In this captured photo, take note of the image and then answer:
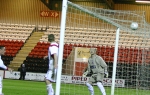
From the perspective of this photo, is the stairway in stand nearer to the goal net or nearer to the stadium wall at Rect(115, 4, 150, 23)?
the goal net

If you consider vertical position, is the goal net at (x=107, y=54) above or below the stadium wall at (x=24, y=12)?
below

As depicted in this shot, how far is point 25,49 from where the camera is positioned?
35969mm

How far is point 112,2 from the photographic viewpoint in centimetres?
3703

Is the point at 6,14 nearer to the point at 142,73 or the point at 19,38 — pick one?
the point at 19,38

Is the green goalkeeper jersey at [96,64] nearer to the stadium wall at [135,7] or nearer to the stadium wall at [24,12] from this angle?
the stadium wall at [135,7]

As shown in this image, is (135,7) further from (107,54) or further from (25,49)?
(25,49)

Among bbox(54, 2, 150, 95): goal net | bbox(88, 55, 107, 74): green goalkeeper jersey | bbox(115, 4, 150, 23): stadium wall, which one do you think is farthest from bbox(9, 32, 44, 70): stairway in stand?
bbox(88, 55, 107, 74): green goalkeeper jersey

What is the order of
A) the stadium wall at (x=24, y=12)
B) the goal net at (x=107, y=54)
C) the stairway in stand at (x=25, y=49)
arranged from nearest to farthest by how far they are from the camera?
the goal net at (x=107, y=54) → the stairway in stand at (x=25, y=49) → the stadium wall at (x=24, y=12)

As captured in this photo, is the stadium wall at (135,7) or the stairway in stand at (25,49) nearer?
the stairway in stand at (25,49)

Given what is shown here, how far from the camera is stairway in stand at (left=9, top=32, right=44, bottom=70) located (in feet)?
112

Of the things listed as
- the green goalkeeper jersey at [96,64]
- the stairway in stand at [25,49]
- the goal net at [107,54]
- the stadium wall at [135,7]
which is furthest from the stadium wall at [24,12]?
the green goalkeeper jersey at [96,64]

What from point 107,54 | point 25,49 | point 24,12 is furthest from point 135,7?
point 25,49

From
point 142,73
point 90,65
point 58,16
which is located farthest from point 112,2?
point 90,65

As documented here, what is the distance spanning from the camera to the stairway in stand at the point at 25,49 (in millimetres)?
34209
